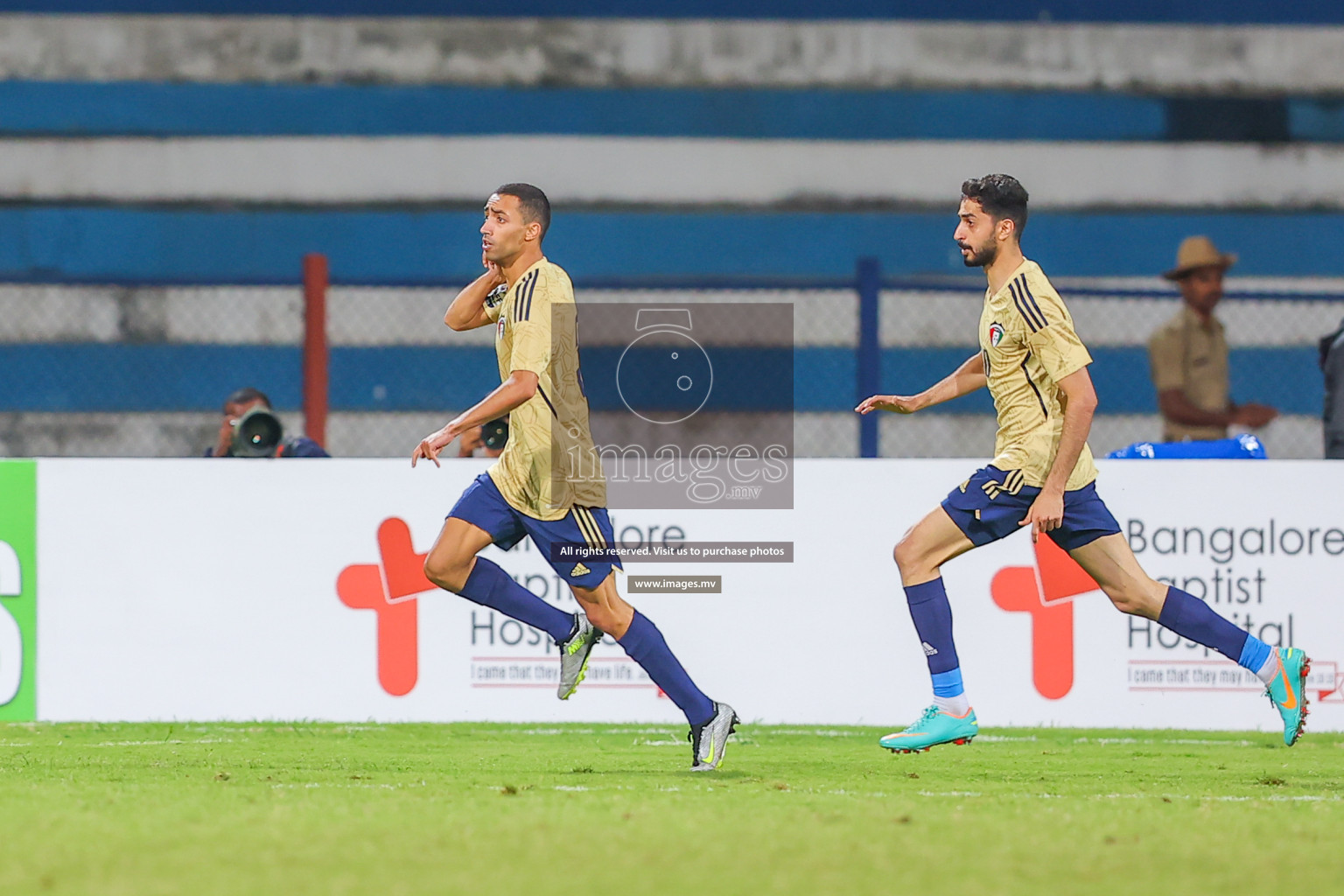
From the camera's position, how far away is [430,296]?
42.7 ft

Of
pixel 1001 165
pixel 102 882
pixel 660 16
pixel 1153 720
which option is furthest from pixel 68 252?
pixel 102 882

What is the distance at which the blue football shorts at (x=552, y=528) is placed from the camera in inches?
253

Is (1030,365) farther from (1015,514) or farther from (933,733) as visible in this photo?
(933,733)

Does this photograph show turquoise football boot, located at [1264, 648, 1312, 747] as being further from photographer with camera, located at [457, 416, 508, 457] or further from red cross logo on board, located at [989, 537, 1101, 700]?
photographer with camera, located at [457, 416, 508, 457]

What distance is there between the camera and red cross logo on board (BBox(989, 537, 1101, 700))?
28.2 feet

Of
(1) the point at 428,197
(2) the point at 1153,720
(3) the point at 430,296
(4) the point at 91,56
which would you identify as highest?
(4) the point at 91,56

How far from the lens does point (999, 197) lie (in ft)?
21.5

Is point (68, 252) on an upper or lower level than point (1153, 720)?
upper

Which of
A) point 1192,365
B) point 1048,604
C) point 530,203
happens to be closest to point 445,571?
point 530,203

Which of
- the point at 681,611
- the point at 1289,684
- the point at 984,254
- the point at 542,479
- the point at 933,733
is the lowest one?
the point at 933,733

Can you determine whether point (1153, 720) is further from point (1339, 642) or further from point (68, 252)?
point (68, 252)

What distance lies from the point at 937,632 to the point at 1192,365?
4206 mm

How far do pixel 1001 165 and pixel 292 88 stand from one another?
5.43 metres

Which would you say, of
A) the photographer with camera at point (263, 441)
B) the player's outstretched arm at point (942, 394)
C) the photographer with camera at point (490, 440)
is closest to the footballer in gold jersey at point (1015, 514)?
the player's outstretched arm at point (942, 394)
